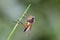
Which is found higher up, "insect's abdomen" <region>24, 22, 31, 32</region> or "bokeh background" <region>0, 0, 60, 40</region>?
"bokeh background" <region>0, 0, 60, 40</region>

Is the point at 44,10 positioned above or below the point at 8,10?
above

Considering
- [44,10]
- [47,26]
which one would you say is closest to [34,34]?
[47,26]

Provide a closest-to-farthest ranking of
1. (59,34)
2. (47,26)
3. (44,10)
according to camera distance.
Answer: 1. (59,34)
2. (47,26)
3. (44,10)

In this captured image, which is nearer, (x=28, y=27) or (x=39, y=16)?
(x=28, y=27)

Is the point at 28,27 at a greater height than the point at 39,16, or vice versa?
the point at 39,16

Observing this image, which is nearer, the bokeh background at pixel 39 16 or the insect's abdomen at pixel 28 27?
the insect's abdomen at pixel 28 27

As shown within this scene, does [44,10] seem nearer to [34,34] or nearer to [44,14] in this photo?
[44,14]

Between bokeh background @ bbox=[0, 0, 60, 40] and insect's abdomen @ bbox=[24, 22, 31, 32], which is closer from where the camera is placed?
insect's abdomen @ bbox=[24, 22, 31, 32]

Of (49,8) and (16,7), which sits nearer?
(16,7)
